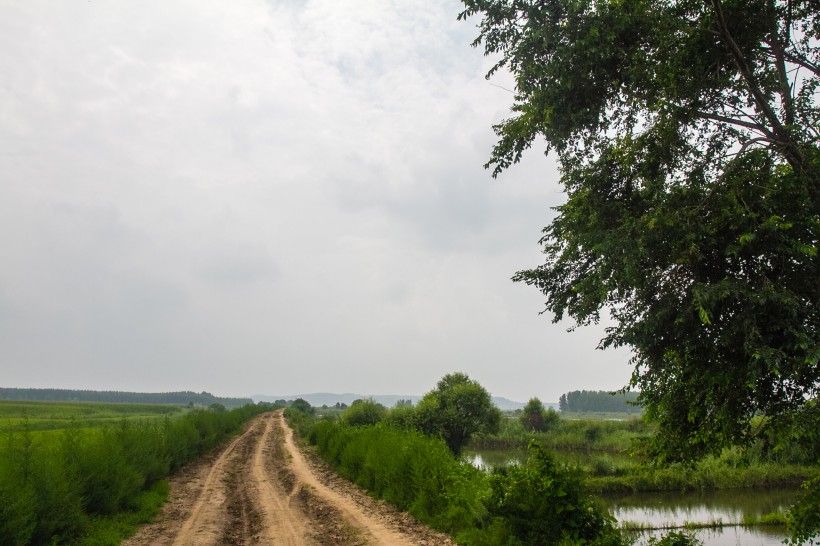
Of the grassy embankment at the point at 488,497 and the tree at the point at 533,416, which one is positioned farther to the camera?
the tree at the point at 533,416

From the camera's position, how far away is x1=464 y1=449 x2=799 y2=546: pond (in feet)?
62.4

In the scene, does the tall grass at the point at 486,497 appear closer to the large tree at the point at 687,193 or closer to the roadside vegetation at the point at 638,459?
the roadside vegetation at the point at 638,459

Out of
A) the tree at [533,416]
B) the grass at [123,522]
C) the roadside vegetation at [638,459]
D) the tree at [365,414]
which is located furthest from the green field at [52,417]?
the tree at [533,416]

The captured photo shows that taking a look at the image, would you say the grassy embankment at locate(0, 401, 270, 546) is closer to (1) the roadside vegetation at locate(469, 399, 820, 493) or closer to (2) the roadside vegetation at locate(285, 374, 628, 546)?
(2) the roadside vegetation at locate(285, 374, 628, 546)

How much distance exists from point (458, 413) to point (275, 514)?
29.2 m

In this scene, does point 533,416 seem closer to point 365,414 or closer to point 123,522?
point 365,414

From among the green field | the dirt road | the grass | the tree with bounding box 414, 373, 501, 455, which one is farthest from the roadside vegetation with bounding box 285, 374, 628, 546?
the tree with bounding box 414, 373, 501, 455

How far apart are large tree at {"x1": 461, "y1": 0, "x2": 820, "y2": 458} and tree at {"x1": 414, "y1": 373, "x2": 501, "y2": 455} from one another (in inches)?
1168

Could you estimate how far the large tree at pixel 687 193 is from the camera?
27.8 ft

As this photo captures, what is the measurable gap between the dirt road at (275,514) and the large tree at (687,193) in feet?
20.1

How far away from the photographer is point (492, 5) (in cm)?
1100

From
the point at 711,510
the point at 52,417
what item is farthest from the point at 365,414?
the point at 52,417

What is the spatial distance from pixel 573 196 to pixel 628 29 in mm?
3761

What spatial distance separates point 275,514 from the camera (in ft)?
42.9
